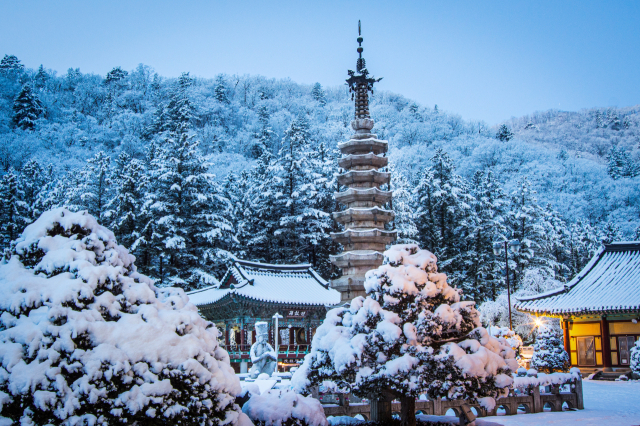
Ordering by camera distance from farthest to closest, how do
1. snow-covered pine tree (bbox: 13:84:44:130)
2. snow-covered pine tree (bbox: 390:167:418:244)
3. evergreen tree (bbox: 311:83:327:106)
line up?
evergreen tree (bbox: 311:83:327:106), snow-covered pine tree (bbox: 13:84:44:130), snow-covered pine tree (bbox: 390:167:418:244)

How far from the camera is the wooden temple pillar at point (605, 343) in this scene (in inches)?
888

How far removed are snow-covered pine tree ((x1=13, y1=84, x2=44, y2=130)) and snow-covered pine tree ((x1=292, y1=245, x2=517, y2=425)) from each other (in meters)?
A: 74.1

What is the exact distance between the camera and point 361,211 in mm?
18797

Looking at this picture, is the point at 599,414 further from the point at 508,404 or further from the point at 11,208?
the point at 11,208

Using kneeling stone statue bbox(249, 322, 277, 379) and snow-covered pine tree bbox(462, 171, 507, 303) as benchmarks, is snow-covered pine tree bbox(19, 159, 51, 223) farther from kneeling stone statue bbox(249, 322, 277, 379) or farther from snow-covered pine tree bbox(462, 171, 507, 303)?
snow-covered pine tree bbox(462, 171, 507, 303)

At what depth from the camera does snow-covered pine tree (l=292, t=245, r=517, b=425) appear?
7555mm

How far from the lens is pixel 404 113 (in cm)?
10481

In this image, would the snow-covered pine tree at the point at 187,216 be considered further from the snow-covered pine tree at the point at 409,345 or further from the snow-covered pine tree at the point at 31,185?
the snow-covered pine tree at the point at 409,345

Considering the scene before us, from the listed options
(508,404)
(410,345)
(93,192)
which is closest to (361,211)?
(508,404)

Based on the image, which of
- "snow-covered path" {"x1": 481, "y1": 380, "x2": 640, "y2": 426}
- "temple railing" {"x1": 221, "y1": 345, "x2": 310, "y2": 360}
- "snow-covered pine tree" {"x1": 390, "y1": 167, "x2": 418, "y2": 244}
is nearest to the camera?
"snow-covered path" {"x1": 481, "y1": 380, "x2": 640, "y2": 426}

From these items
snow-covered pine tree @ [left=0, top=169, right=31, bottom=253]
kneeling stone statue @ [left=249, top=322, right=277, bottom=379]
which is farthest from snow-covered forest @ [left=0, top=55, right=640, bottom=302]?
kneeling stone statue @ [left=249, top=322, right=277, bottom=379]

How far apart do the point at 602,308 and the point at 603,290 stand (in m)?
1.59

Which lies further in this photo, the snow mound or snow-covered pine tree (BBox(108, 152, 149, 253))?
snow-covered pine tree (BBox(108, 152, 149, 253))

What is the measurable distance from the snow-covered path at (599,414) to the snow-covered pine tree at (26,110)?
2899 inches
